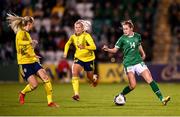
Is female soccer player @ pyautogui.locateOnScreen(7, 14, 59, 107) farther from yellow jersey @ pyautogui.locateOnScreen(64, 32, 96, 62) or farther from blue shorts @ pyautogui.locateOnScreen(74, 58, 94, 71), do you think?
blue shorts @ pyautogui.locateOnScreen(74, 58, 94, 71)

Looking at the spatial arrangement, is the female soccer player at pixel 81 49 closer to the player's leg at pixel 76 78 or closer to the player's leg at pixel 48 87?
the player's leg at pixel 76 78

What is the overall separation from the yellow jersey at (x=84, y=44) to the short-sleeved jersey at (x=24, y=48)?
212 centimetres

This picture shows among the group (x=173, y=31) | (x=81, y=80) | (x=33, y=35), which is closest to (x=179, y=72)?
(x=173, y=31)

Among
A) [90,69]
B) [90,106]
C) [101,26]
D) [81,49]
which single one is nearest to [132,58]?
[90,106]

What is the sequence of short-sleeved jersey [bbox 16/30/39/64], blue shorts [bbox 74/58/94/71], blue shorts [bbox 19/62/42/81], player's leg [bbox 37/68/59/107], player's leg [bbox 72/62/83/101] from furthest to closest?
blue shorts [bbox 74/58/94/71], player's leg [bbox 72/62/83/101], blue shorts [bbox 19/62/42/81], short-sleeved jersey [bbox 16/30/39/64], player's leg [bbox 37/68/59/107]

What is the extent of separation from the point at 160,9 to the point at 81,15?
3969 mm

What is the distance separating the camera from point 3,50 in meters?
30.3

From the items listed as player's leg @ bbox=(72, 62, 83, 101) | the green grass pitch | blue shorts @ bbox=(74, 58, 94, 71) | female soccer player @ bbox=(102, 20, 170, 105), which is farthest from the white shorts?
blue shorts @ bbox=(74, 58, 94, 71)

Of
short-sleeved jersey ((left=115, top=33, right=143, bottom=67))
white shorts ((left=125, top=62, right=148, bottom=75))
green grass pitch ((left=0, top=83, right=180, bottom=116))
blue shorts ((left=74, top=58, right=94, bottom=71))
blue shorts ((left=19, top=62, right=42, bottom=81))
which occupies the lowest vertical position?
green grass pitch ((left=0, top=83, right=180, bottom=116))

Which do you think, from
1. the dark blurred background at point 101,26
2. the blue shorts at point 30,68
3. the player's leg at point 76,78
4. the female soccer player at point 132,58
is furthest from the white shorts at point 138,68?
the dark blurred background at point 101,26

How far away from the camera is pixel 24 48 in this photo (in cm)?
1628

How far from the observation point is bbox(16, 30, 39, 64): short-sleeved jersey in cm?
1614

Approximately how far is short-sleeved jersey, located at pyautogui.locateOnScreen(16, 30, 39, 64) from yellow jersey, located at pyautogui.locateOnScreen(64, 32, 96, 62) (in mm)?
2117

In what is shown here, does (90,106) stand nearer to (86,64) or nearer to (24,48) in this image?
(24,48)
